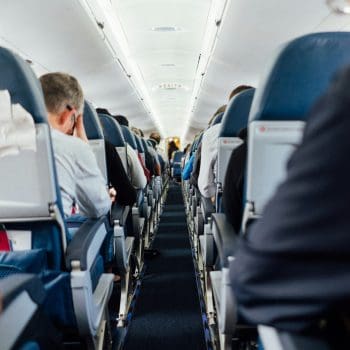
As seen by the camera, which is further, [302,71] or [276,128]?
[276,128]

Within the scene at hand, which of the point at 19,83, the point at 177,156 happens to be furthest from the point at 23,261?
the point at 177,156

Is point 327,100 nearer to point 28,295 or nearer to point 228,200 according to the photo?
point 28,295

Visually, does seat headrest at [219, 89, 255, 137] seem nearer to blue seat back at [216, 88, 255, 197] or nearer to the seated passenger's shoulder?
blue seat back at [216, 88, 255, 197]

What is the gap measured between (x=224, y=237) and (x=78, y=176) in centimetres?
74

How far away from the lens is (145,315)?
2.86m

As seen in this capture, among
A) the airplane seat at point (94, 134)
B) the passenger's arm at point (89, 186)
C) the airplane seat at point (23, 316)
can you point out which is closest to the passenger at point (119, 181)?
the airplane seat at point (94, 134)

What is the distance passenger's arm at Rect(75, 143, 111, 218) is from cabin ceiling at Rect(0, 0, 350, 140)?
2957 mm

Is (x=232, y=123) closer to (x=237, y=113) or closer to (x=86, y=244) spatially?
(x=237, y=113)

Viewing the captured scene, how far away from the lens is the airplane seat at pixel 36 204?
1.28 m

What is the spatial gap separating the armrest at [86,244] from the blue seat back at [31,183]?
58 millimetres

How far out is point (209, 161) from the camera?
283cm

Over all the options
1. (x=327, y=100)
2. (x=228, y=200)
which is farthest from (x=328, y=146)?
(x=228, y=200)

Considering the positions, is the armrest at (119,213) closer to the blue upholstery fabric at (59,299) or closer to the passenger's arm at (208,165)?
the passenger's arm at (208,165)

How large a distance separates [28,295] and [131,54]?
25.6ft
